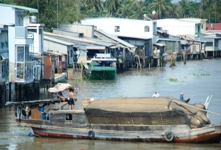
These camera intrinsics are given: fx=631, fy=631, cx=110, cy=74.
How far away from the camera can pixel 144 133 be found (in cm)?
2169

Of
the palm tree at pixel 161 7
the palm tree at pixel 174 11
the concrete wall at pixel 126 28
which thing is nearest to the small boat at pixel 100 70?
the concrete wall at pixel 126 28

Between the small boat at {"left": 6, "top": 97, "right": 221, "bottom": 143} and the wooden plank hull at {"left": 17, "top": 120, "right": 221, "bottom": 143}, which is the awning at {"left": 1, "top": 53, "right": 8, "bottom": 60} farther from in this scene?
the wooden plank hull at {"left": 17, "top": 120, "right": 221, "bottom": 143}

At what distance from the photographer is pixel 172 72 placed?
55.4 meters

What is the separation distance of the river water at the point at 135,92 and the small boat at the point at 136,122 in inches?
10.4

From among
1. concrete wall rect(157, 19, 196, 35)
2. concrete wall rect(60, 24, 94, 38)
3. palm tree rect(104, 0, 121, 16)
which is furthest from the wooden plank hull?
palm tree rect(104, 0, 121, 16)

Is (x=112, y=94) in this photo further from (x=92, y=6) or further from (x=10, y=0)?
(x=92, y=6)

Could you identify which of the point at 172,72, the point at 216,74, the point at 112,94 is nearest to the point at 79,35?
the point at 172,72

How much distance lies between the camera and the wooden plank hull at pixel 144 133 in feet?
69.6

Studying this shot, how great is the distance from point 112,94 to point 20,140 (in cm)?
1487

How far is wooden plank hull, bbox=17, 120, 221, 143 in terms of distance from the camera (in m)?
21.2

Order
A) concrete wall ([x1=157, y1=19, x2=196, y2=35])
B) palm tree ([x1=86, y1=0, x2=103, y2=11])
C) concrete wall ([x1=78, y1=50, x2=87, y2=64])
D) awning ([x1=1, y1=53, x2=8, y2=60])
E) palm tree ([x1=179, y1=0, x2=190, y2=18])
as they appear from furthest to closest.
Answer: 1. palm tree ([x1=179, y1=0, x2=190, y2=18])
2. palm tree ([x1=86, y1=0, x2=103, y2=11])
3. concrete wall ([x1=157, y1=19, x2=196, y2=35])
4. concrete wall ([x1=78, y1=50, x2=87, y2=64])
5. awning ([x1=1, y1=53, x2=8, y2=60])

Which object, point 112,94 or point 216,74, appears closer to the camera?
point 112,94

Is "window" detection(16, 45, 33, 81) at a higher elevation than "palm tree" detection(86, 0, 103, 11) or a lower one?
lower

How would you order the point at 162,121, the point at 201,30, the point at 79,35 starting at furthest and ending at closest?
the point at 201,30, the point at 79,35, the point at 162,121
